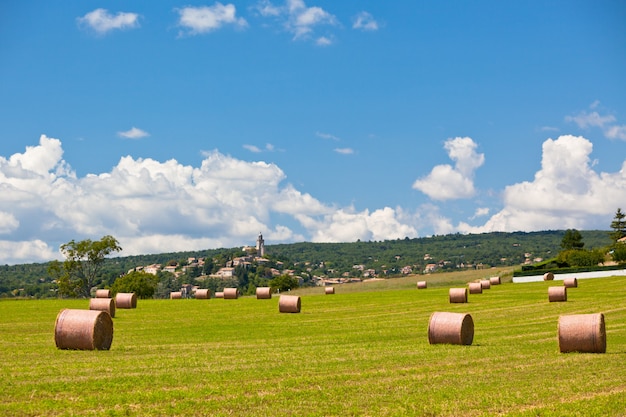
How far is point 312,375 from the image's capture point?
18797mm

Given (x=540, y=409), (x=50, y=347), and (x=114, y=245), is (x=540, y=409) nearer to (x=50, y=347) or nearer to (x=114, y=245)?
(x=50, y=347)

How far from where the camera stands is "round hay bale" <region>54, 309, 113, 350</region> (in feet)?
81.1

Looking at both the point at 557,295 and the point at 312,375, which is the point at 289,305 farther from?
the point at 312,375

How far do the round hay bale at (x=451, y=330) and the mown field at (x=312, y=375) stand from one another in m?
0.38

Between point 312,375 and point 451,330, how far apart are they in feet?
30.3

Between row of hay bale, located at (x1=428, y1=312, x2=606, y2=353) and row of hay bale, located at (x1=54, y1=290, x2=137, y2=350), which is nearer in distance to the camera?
row of hay bale, located at (x1=428, y1=312, x2=606, y2=353)

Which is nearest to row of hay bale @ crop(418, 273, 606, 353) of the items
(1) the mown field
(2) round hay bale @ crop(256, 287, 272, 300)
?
(1) the mown field

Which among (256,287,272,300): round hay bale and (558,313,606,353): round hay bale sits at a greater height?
(558,313,606,353): round hay bale

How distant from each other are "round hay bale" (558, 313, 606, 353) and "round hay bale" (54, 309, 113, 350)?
1528cm

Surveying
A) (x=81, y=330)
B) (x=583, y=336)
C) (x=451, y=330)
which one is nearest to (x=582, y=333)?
(x=583, y=336)

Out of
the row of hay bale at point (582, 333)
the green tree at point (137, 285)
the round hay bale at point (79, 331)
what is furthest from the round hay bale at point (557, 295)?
the green tree at point (137, 285)

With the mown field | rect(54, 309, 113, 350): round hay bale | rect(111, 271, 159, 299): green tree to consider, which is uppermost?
rect(54, 309, 113, 350): round hay bale

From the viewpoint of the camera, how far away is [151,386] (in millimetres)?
16766

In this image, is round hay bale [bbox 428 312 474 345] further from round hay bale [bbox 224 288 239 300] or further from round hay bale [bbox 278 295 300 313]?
round hay bale [bbox 224 288 239 300]
